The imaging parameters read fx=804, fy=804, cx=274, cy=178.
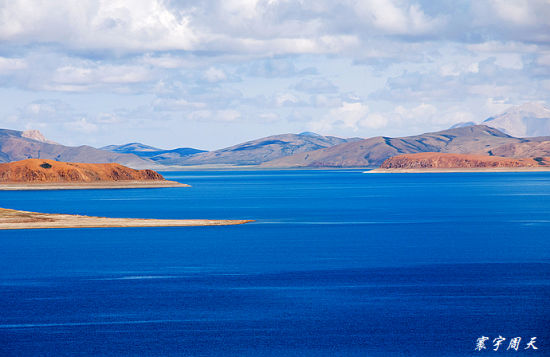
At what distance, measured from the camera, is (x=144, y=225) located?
106 metres

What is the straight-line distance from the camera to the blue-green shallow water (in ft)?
136

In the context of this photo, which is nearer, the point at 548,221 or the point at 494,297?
the point at 494,297

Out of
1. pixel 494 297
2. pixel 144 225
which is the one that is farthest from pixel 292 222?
pixel 494 297

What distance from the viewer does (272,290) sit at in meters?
55.8

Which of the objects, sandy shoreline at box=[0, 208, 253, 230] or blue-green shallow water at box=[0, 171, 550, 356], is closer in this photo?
blue-green shallow water at box=[0, 171, 550, 356]

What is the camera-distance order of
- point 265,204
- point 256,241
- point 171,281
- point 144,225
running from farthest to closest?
point 265,204 < point 144,225 < point 256,241 < point 171,281

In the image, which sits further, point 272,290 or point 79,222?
point 79,222

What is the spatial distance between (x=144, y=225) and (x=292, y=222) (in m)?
22.2

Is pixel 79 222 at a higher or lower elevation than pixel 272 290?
higher

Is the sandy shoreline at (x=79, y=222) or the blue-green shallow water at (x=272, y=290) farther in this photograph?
the sandy shoreline at (x=79, y=222)

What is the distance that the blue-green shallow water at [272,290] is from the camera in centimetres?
4131

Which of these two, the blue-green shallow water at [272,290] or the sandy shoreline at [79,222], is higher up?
the sandy shoreline at [79,222]

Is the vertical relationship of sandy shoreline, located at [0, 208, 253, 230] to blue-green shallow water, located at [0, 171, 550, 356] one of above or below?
above

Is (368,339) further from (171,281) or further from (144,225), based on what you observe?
(144,225)
